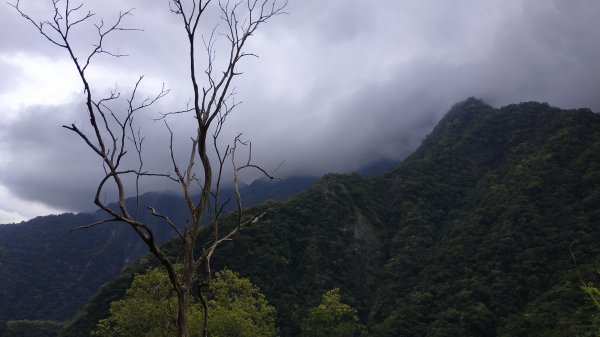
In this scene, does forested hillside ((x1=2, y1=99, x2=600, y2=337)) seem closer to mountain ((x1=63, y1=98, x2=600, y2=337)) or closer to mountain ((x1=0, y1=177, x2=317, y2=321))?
mountain ((x1=63, y1=98, x2=600, y2=337))

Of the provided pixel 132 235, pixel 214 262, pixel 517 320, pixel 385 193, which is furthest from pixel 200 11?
pixel 132 235

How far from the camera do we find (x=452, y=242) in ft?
209

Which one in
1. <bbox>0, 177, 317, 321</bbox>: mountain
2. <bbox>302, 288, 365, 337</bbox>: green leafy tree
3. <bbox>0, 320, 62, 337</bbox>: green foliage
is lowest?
<bbox>302, 288, 365, 337</bbox>: green leafy tree

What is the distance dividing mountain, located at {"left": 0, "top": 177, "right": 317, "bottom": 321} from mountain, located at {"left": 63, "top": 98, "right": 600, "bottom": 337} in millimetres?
19204

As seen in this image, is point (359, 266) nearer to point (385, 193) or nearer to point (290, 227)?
point (290, 227)

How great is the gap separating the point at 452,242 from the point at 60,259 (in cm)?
10873

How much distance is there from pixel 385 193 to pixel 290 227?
2535cm

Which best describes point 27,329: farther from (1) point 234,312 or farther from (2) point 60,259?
(2) point 60,259

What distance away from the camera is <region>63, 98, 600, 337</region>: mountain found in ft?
152

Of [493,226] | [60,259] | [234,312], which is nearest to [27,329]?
[234,312]

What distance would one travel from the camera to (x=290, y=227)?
69.8m

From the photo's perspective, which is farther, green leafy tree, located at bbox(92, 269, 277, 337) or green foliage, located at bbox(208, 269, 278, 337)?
green foliage, located at bbox(208, 269, 278, 337)

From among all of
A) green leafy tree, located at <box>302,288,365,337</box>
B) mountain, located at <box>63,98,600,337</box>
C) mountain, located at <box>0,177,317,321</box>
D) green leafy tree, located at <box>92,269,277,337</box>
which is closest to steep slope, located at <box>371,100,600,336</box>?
mountain, located at <box>63,98,600,337</box>

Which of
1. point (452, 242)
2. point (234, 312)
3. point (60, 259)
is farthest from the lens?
point (60, 259)
